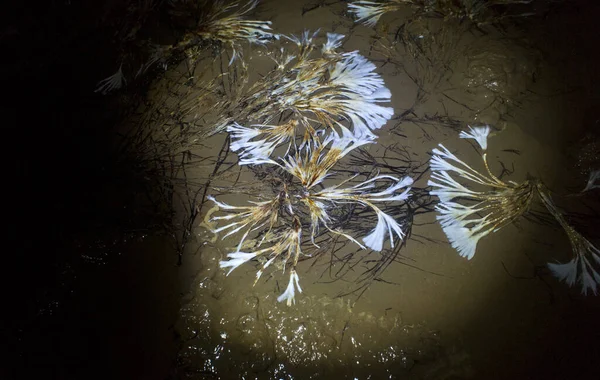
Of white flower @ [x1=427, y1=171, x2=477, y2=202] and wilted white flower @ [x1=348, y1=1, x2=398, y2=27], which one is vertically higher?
wilted white flower @ [x1=348, y1=1, x2=398, y2=27]

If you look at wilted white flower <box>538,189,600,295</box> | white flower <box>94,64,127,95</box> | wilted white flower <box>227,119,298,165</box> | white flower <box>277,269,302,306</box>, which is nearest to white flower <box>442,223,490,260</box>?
wilted white flower <box>538,189,600,295</box>

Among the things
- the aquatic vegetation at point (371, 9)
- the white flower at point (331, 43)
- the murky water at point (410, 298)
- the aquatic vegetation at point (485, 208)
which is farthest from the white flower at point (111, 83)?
the aquatic vegetation at point (485, 208)

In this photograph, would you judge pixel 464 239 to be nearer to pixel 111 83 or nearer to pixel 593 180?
pixel 593 180

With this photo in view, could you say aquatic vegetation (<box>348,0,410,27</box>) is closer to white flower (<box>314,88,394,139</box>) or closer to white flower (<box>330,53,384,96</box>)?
white flower (<box>330,53,384,96</box>)

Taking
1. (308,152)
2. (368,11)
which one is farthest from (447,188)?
(368,11)

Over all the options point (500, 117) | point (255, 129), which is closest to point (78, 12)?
point (255, 129)

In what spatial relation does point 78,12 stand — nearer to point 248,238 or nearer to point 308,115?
point 308,115
